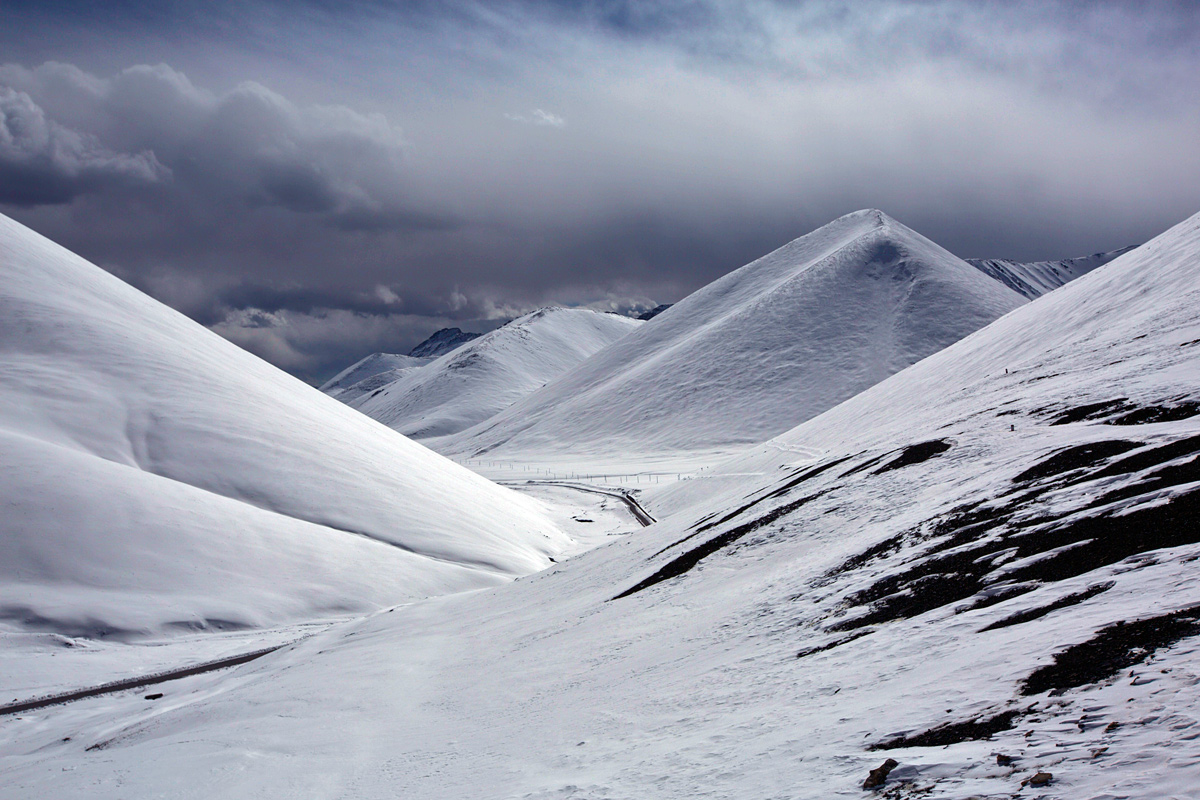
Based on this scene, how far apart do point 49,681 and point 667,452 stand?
4222 inches

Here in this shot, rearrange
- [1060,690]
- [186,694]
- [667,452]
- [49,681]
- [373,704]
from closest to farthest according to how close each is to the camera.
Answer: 1. [1060,690]
2. [373,704]
3. [186,694]
4. [49,681]
5. [667,452]

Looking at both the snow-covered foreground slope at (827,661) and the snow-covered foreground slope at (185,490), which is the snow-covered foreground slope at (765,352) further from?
the snow-covered foreground slope at (827,661)

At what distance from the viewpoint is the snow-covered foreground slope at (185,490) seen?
3039 centimetres

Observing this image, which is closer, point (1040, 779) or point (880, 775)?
point (1040, 779)

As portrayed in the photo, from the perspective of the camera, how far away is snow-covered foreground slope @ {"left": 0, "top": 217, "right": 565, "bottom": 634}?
30391 mm

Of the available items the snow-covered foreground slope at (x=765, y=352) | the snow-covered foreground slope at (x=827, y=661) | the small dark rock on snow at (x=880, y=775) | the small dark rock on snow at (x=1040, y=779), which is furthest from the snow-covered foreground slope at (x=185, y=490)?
the snow-covered foreground slope at (x=765, y=352)

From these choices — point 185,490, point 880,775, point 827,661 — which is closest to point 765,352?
point 185,490

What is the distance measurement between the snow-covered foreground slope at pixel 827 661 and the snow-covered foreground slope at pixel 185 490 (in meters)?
10.0

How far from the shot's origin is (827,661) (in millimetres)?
9984

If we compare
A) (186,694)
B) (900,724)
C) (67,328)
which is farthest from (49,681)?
(67,328)

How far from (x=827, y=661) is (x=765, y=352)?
480ft

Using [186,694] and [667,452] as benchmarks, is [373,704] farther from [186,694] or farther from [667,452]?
[667,452]

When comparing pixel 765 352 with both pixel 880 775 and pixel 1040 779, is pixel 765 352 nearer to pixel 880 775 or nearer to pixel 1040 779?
pixel 880 775

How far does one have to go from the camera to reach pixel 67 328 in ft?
162
